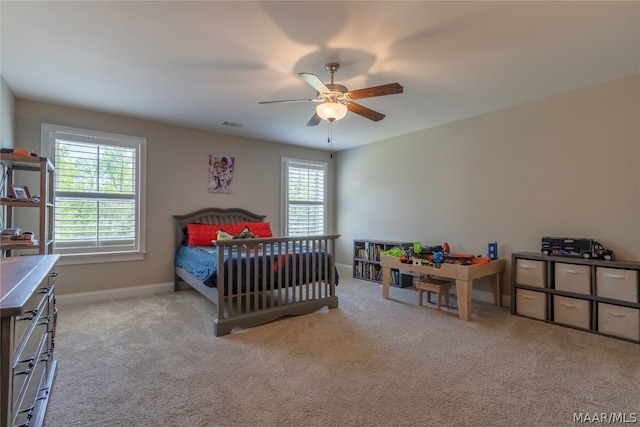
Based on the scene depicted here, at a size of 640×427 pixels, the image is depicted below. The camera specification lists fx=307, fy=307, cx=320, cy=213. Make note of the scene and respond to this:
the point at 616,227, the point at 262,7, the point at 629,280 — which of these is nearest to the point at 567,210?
the point at 616,227

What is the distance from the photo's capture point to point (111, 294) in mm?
3986

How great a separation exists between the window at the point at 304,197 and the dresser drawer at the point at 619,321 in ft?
14.0

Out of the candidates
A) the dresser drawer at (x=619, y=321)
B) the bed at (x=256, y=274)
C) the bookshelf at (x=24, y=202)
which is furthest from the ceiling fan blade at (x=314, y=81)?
the dresser drawer at (x=619, y=321)

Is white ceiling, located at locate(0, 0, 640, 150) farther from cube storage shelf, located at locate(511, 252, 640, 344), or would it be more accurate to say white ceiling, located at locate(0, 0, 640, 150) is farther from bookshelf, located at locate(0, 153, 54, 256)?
cube storage shelf, located at locate(511, 252, 640, 344)

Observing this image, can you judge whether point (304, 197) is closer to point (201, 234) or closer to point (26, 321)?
point (201, 234)

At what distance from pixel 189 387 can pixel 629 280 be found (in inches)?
145

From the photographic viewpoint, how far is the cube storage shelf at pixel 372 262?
187 inches

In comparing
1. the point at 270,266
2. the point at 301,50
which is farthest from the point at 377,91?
the point at 270,266

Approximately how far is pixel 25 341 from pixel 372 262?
4344 mm

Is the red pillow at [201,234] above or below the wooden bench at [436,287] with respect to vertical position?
above

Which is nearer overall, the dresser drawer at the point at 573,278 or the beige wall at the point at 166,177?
the dresser drawer at the point at 573,278

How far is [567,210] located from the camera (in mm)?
3299

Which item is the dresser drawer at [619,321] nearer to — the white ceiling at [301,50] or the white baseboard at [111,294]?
the white ceiling at [301,50]

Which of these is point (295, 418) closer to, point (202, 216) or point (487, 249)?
point (487, 249)
